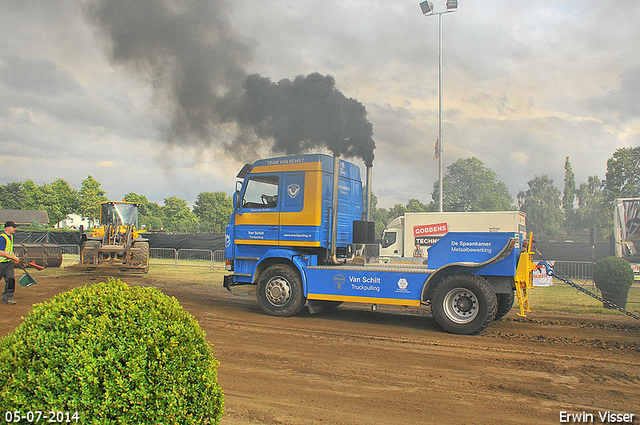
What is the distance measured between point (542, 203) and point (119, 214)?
94392mm

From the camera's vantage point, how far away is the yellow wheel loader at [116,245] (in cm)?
1638

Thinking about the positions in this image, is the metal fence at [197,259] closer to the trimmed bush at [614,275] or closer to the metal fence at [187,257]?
the metal fence at [187,257]

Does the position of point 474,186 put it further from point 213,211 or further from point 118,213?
point 118,213

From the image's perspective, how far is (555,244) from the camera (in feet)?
75.8

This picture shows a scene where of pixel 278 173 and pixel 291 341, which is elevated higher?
pixel 278 173

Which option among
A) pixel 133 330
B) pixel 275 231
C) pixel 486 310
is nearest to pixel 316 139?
pixel 275 231

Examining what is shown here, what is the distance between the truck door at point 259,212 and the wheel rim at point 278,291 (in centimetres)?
85

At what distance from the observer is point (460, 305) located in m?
7.86

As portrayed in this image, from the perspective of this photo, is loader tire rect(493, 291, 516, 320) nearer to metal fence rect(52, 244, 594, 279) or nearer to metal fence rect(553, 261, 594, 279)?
metal fence rect(553, 261, 594, 279)

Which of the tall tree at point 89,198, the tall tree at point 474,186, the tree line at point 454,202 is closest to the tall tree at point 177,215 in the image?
the tree line at point 454,202

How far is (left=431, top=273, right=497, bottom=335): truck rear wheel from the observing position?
297 inches

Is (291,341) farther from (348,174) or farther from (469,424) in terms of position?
(348,174)

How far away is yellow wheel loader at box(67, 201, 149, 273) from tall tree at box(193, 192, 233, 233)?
2975cm

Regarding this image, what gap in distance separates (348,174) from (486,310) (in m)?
4.38
